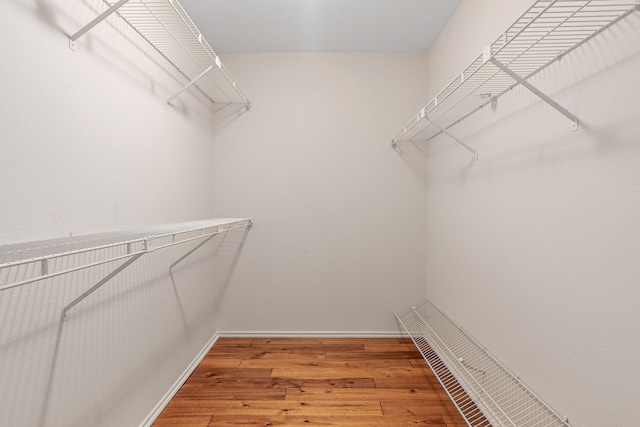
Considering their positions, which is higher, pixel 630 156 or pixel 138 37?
pixel 138 37

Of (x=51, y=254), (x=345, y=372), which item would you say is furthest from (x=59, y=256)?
(x=345, y=372)

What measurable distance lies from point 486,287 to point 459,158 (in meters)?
0.75

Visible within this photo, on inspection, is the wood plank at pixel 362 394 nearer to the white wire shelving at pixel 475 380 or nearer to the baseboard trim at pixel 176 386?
the white wire shelving at pixel 475 380

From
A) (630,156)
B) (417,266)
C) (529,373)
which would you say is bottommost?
(529,373)

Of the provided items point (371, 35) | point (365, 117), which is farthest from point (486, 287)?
point (371, 35)

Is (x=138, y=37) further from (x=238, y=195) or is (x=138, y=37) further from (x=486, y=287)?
(x=486, y=287)

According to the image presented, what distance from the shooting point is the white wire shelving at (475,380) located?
4.08 ft

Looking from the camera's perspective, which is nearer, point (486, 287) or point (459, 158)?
point (486, 287)

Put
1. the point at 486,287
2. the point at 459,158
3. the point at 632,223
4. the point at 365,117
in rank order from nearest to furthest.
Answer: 1. the point at 632,223
2. the point at 486,287
3. the point at 459,158
4. the point at 365,117

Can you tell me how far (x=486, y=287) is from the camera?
1.58 metres

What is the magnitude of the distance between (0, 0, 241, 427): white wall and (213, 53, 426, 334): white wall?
72 cm

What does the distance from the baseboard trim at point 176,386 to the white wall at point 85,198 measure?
4 cm

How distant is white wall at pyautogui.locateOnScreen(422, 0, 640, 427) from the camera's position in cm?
86

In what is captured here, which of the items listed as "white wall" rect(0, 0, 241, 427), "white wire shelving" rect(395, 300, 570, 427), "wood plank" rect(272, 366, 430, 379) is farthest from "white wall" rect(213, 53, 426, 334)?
"white wall" rect(0, 0, 241, 427)
